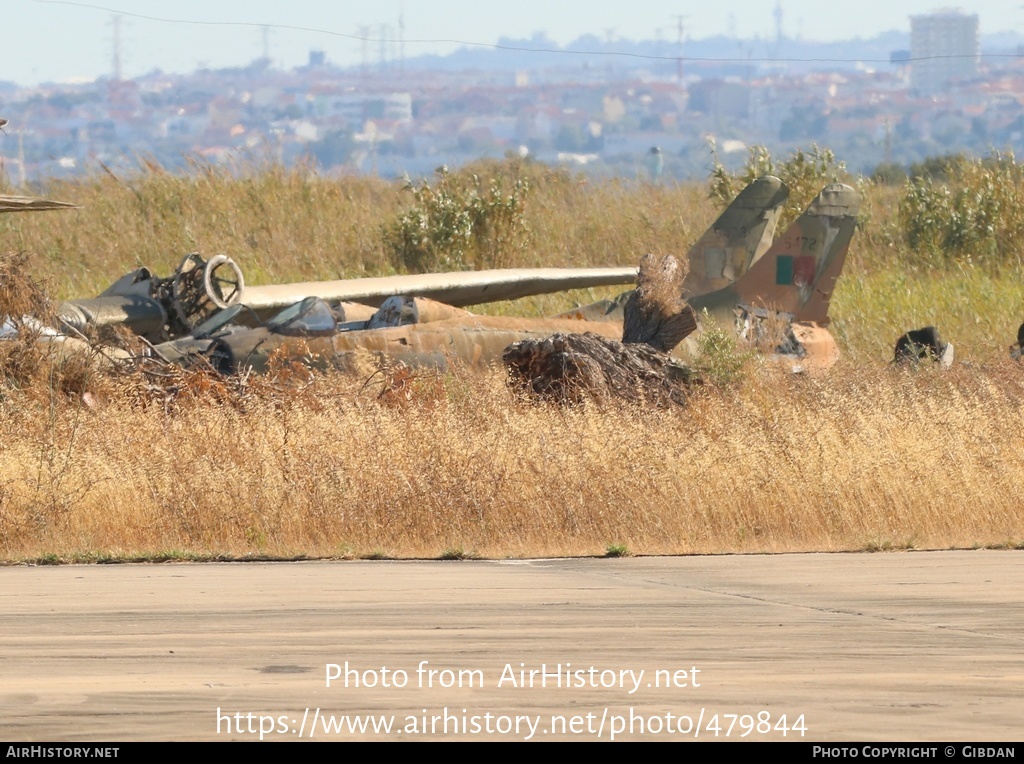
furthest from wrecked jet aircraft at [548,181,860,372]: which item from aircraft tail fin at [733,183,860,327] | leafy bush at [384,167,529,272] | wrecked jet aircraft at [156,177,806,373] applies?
leafy bush at [384,167,529,272]

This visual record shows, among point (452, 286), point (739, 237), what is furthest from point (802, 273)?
point (452, 286)

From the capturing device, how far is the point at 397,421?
463 inches

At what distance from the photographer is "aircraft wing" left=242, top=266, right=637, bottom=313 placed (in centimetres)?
1846

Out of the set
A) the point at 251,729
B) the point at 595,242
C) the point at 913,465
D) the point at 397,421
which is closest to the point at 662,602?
the point at 251,729

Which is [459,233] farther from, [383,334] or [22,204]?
[22,204]

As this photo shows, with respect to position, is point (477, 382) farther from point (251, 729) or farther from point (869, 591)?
point (251, 729)

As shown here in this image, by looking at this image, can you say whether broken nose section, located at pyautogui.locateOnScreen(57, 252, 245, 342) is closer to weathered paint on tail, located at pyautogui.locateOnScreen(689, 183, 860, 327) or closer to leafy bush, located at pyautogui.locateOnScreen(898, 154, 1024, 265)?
weathered paint on tail, located at pyautogui.locateOnScreen(689, 183, 860, 327)

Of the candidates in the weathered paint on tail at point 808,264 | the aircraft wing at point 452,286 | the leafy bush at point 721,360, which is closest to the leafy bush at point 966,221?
the weathered paint on tail at point 808,264

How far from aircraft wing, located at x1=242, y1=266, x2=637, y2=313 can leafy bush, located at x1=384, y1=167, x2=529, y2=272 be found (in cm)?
459

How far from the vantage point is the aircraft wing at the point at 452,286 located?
18.5 metres

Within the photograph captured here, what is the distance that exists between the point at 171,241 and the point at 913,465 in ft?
62.5

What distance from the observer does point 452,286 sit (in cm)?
1962

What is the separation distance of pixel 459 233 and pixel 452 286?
5.59m
